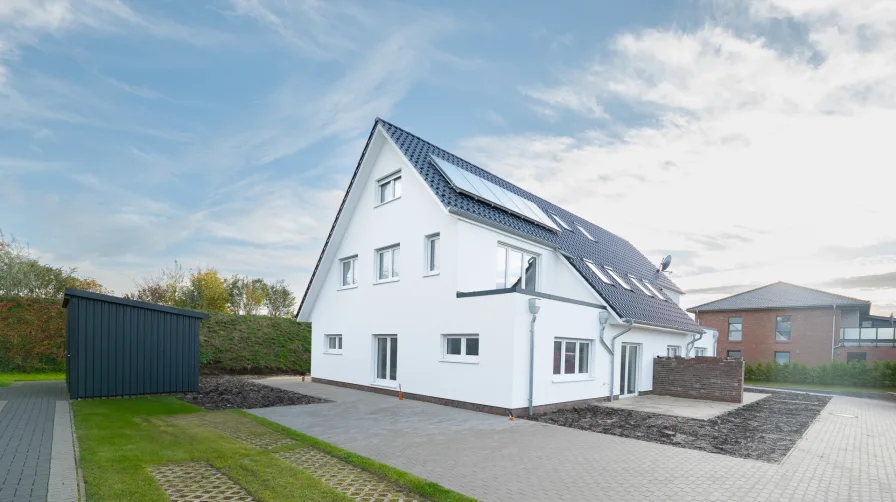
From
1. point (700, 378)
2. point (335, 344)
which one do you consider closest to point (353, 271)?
point (335, 344)

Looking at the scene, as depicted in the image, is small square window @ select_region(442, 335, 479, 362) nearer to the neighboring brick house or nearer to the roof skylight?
the roof skylight

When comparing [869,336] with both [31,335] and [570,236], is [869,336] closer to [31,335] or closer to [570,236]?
[570,236]

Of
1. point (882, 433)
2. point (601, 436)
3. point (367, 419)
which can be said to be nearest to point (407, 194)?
point (367, 419)

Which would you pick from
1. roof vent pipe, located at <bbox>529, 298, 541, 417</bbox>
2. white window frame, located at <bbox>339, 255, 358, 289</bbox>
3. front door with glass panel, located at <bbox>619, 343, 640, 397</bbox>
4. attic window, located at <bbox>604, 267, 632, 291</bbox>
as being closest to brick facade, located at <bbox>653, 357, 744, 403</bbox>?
front door with glass panel, located at <bbox>619, 343, 640, 397</bbox>

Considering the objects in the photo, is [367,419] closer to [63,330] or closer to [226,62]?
[226,62]

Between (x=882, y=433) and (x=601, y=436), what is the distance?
7.04m

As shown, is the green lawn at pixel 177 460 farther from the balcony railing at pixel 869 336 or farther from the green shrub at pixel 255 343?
the balcony railing at pixel 869 336

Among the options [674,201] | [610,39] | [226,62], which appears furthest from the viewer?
[674,201]

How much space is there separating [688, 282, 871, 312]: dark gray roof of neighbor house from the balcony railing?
189 cm

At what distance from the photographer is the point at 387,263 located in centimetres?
1545

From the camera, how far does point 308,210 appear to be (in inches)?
746

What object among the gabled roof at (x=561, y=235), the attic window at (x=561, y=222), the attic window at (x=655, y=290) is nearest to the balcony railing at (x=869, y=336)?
the gabled roof at (x=561, y=235)

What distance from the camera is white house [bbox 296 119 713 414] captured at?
11.8 meters

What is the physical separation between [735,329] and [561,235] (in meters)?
24.1
